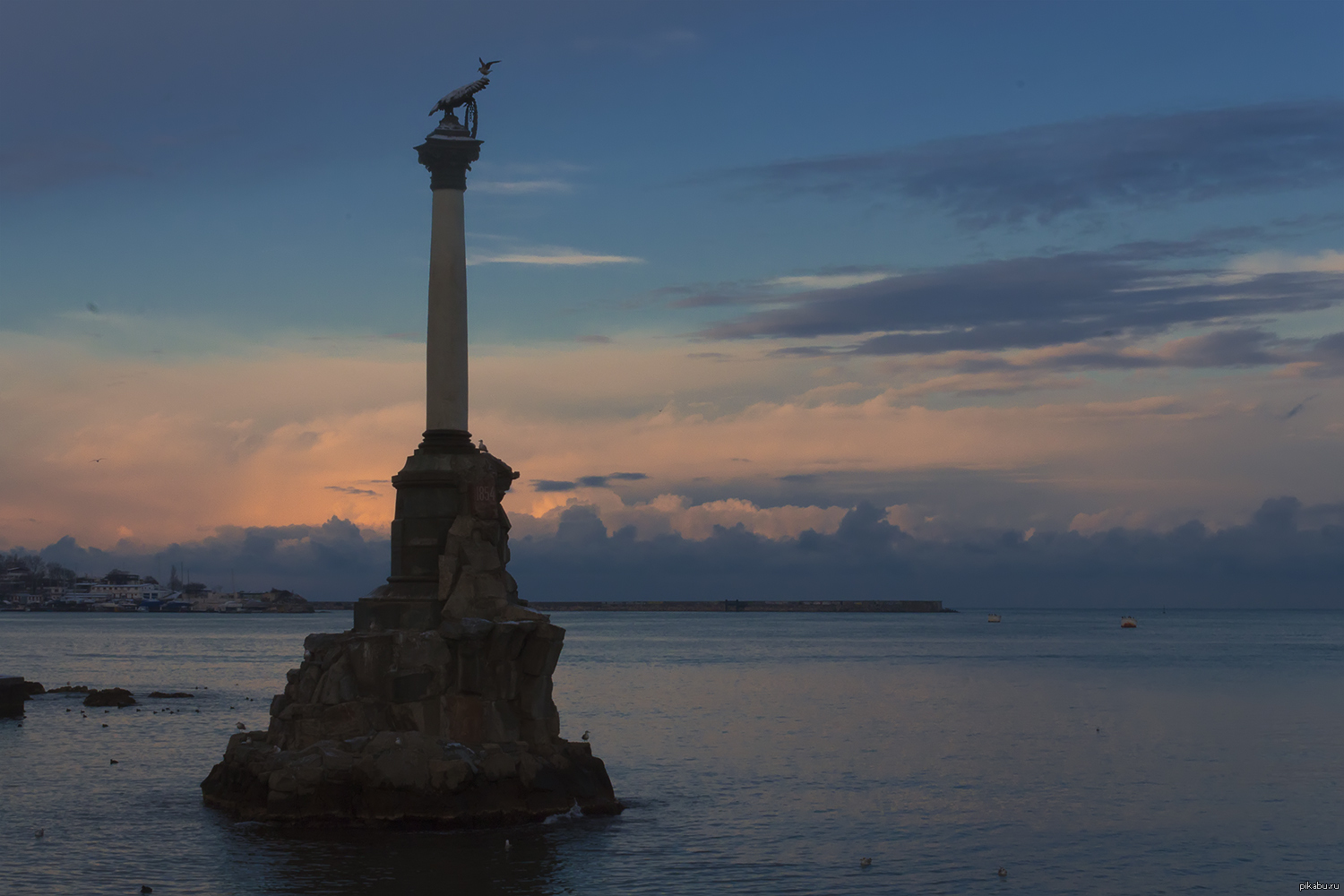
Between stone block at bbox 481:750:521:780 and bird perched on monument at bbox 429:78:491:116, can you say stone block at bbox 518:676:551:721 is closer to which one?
stone block at bbox 481:750:521:780

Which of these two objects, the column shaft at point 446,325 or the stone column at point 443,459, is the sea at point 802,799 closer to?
the stone column at point 443,459

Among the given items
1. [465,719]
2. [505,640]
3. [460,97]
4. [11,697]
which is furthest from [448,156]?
[11,697]

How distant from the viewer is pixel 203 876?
79.9ft

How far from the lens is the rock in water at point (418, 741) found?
28.0 meters

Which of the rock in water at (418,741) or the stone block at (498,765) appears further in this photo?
the stone block at (498,765)

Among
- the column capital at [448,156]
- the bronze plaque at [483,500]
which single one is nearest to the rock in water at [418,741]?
the bronze plaque at [483,500]

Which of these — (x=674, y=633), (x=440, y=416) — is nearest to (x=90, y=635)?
(x=674, y=633)

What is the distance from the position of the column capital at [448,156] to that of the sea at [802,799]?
14759 mm

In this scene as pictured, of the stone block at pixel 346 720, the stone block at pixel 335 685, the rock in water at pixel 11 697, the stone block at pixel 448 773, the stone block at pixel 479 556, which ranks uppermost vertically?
the stone block at pixel 479 556

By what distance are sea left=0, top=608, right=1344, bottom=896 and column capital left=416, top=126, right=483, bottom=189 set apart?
14.8 meters

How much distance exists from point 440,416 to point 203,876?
11.8m

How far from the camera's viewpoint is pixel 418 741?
2852cm

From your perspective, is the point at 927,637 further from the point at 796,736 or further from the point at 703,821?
the point at 703,821

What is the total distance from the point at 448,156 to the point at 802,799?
17.9m
